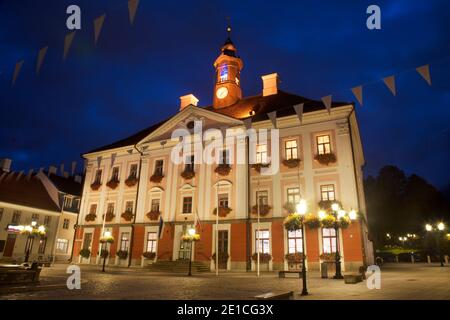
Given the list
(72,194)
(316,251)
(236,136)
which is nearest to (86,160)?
(72,194)

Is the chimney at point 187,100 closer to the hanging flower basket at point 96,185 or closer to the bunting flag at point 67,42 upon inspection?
the hanging flower basket at point 96,185

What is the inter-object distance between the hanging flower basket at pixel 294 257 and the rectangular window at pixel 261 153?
23.8ft

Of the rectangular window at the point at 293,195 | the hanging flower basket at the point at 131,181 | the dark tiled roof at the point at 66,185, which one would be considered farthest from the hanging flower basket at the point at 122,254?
the dark tiled roof at the point at 66,185

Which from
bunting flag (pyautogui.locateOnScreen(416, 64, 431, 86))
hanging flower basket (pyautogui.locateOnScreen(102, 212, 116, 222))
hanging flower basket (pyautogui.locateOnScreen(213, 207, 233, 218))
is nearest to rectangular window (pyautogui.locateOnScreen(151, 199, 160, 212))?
hanging flower basket (pyautogui.locateOnScreen(102, 212, 116, 222))

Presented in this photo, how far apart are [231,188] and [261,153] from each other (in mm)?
3632

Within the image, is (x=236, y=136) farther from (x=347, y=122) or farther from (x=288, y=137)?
(x=347, y=122)

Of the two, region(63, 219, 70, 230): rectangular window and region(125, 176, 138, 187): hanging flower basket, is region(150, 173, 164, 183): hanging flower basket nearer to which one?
region(125, 176, 138, 187): hanging flower basket

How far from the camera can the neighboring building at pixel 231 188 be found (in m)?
22.4

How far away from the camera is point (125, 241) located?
2908cm

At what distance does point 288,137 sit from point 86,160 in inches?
863

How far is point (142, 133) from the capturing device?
3550 cm

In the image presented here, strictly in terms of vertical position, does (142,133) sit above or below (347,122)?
above
